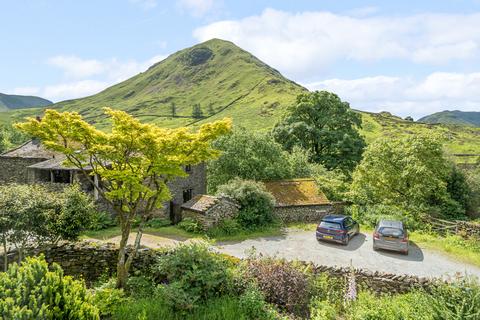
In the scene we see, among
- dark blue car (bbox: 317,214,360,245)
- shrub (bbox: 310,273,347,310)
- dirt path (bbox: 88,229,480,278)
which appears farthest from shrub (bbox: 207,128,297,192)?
shrub (bbox: 310,273,347,310)

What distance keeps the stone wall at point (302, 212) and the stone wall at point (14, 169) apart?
24.1m

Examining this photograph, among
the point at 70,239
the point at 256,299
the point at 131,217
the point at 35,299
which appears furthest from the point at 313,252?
the point at 35,299

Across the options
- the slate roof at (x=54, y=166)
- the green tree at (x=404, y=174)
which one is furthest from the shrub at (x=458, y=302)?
the slate roof at (x=54, y=166)

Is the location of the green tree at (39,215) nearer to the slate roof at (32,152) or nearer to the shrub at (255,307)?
the shrub at (255,307)

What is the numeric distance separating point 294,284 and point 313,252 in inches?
313

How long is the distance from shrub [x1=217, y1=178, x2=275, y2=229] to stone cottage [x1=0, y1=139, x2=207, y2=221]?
15.7 ft

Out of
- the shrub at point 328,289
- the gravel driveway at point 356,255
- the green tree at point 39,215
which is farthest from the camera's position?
the gravel driveway at point 356,255

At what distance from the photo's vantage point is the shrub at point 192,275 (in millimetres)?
9641

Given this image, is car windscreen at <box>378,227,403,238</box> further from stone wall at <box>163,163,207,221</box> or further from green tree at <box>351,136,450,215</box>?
stone wall at <box>163,163,207,221</box>

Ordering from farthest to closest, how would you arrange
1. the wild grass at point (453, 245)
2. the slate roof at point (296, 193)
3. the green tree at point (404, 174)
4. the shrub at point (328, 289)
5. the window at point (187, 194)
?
the window at point (187, 194) → the slate roof at point (296, 193) → the green tree at point (404, 174) → the wild grass at point (453, 245) → the shrub at point (328, 289)

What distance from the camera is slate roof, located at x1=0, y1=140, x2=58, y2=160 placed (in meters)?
27.4

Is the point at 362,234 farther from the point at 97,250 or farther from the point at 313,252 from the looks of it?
the point at 97,250

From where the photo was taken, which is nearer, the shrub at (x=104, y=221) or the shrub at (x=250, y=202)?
the shrub at (x=104, y=221)

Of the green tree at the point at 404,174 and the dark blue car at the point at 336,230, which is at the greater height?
the green tree at the point at 404,174
